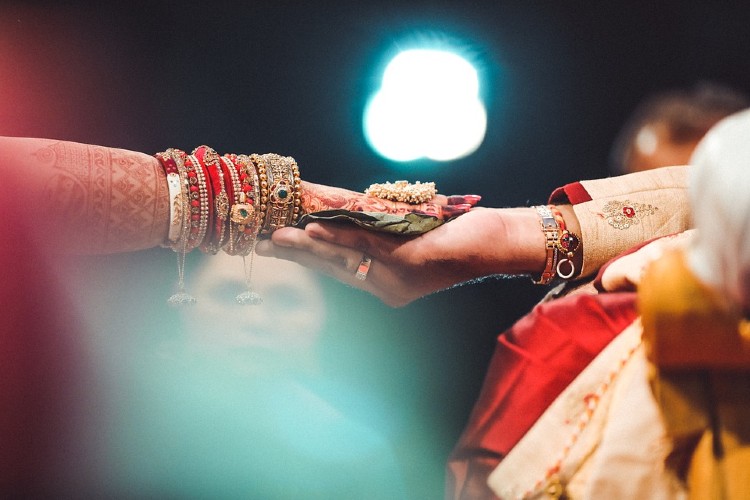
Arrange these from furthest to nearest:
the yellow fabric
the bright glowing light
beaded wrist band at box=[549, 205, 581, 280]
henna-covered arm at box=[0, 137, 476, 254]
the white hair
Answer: the bright glowing light, beaded wrist band at box=[549, 205, 581, 280], henna-covered arm at box=[0, 137, 476, 254], the yellow fabric, the white hair

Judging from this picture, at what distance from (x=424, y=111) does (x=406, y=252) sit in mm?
333

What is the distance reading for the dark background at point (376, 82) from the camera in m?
1.01

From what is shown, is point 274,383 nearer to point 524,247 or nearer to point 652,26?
point 524,247

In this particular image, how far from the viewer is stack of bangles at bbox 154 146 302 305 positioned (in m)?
0.85

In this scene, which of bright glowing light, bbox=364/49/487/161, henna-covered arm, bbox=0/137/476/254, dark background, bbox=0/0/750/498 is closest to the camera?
henna-covered arm, bbox=0/137/476/254

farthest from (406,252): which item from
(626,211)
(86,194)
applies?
(86,194)

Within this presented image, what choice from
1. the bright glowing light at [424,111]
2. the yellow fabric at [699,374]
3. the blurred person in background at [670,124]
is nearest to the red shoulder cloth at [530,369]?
the yellow fabric at [699,374]

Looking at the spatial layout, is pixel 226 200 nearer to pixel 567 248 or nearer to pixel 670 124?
pixel 567 248

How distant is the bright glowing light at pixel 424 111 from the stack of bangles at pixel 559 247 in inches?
12.1

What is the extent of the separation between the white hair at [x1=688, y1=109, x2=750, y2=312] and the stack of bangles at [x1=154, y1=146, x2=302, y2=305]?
1.77ft

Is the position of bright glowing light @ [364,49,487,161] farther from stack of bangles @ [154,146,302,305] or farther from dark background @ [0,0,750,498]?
stack of bangles @ [154,146,302,305]

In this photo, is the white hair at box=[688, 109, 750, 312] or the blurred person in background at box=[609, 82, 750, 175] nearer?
the white hair at box=[688, 109, 750, 312]

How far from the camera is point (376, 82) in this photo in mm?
1164

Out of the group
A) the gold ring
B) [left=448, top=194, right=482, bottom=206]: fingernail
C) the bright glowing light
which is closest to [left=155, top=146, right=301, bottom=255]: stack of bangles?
the gold ring
